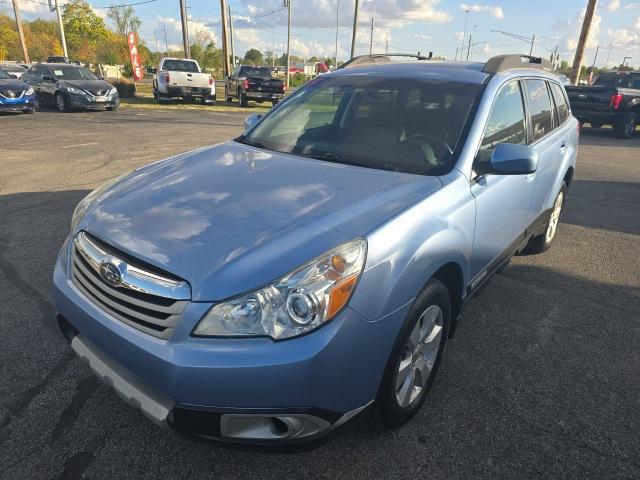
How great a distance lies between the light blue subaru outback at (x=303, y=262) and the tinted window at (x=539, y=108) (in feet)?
1.71

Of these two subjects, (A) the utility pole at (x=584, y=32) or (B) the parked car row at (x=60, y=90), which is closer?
(B) the parked car row at (x=60, y=90)

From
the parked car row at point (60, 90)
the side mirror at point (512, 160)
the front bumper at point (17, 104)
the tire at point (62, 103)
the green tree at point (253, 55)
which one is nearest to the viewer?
the side mirror at point (512, 160)

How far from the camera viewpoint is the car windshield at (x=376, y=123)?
2785 mm

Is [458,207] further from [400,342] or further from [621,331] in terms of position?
[621,331]

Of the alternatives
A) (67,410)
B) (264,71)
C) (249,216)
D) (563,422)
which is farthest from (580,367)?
(264,71)

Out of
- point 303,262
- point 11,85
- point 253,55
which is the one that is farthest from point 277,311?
point 253,55

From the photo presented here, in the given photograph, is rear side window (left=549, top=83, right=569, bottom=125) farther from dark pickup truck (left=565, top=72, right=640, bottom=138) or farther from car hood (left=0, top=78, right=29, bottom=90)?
car hood (left=0, top=78, right=29, bottom=90)

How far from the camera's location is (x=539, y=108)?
3.82 m

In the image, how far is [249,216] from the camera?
2090 mm

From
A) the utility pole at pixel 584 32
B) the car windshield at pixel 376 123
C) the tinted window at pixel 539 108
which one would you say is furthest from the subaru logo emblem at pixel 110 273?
the utility pole at pixel 584 32

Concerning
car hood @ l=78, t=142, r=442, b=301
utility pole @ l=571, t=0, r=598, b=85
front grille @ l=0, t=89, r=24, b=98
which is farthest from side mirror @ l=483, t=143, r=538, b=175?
utility pole @ l=571, t=0, r=598, b=85

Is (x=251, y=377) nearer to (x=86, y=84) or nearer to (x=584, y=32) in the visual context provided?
(x=86, y=84)

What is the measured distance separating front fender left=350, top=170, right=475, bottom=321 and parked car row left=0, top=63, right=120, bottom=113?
1599cm

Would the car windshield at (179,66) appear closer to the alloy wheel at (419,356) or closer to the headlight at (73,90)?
the headlight at (73,90)
